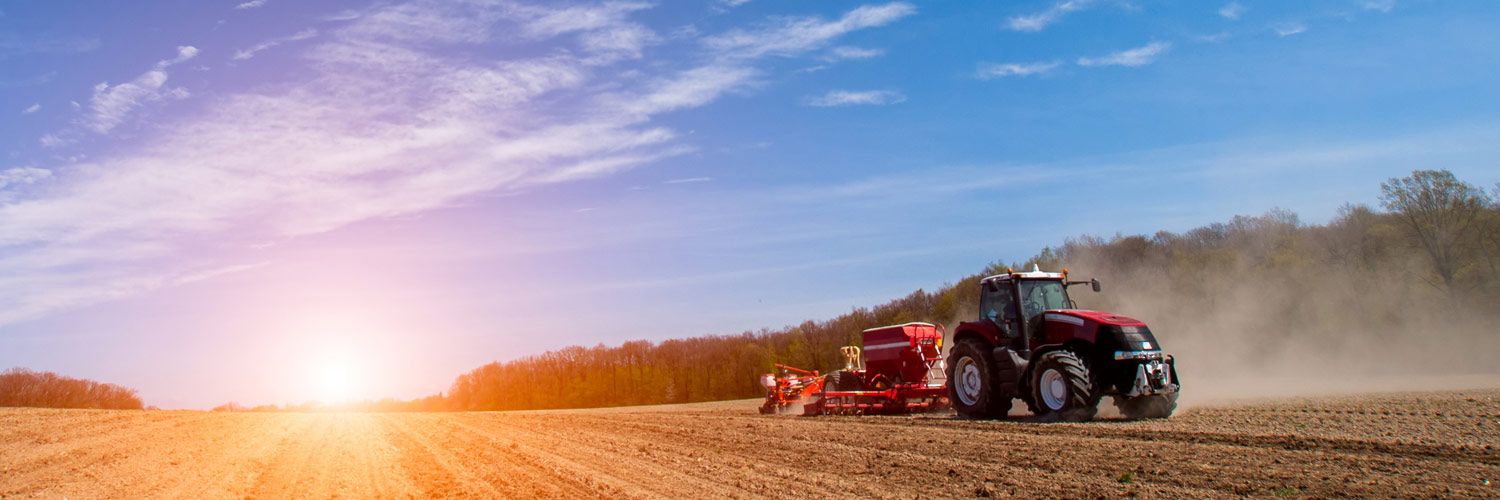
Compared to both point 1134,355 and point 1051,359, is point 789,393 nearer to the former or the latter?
point 1051,359

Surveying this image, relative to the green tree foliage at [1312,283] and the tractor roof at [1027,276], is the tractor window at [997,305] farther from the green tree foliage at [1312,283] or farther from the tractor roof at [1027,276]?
the green tree foliage at [1312,283]

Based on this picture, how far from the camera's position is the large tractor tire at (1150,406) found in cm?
1371

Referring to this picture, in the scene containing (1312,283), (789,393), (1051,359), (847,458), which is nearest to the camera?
(847,458)

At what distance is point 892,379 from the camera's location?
1986cm

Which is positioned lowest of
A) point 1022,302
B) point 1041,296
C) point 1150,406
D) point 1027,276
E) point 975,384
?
point 1150,406

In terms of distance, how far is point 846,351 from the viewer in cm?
2281

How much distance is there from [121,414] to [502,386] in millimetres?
72035

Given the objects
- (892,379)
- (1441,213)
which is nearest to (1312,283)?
(1441,213)

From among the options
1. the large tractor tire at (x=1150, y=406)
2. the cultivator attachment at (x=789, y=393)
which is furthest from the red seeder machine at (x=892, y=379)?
the large tractor tire at (x=1150, y=406)

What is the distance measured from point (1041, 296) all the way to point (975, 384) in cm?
204

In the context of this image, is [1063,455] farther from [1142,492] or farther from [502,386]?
[502,386]

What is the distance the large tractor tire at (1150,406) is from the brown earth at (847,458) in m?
0.48

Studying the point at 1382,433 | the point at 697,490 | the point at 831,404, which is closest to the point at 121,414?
the point at 831,404

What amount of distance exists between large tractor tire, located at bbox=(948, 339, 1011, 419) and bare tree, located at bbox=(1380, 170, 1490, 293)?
32.4m
